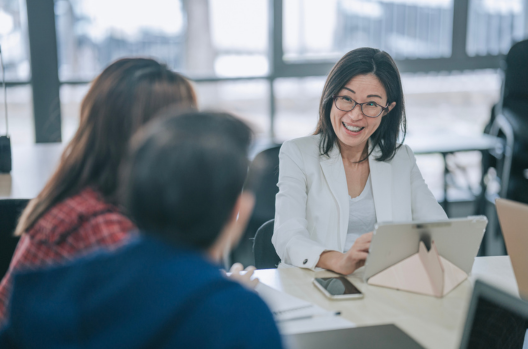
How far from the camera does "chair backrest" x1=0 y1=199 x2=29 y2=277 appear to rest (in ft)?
6.50

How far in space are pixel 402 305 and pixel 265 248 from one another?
670 mm

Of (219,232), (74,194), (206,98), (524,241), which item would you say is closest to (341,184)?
(524,241)

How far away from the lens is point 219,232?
0.61 meters

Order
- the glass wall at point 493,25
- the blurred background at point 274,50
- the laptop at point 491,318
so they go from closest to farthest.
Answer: the laptop at point 491,318 → the blurred background at point 274,50 → the glass wall at point 493,25

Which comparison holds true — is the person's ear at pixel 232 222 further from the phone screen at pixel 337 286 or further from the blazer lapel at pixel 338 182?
the blazer lapel at pixel 338 182

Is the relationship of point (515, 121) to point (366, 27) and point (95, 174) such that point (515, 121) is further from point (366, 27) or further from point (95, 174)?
point (95, 174)

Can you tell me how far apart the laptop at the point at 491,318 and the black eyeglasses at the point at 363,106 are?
3.24 ft

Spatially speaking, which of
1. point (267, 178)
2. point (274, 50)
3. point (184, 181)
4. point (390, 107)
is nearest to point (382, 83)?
point (390, 107)

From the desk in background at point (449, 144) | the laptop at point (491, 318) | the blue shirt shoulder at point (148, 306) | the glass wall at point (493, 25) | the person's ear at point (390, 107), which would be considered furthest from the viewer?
the glass wall at point (493, 25)

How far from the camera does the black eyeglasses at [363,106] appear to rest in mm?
1736

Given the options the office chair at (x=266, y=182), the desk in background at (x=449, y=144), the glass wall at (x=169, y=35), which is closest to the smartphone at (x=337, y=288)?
the office chair at (x=266, y=182)

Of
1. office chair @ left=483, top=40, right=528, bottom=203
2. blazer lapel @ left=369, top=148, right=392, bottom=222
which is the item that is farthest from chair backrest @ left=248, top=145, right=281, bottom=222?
office chair @ left=483, top=40, right=528, bottom=203

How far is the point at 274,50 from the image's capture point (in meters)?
3.78

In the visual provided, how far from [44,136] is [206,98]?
1172mm
